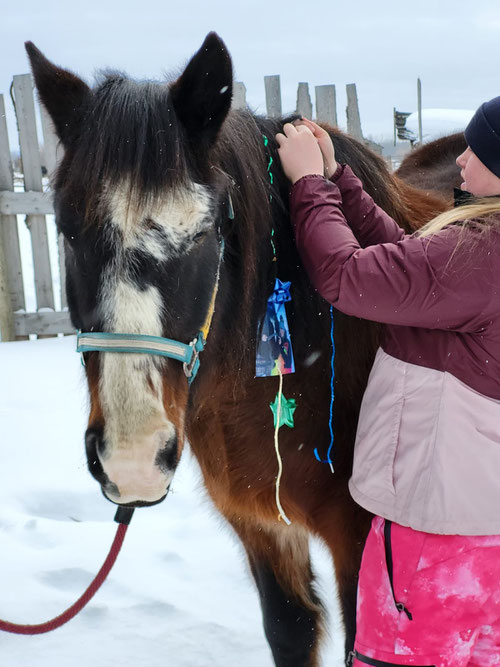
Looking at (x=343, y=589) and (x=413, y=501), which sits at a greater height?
(x=413, y=501)

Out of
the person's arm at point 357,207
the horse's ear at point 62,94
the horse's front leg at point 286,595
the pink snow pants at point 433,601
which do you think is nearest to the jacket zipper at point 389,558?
the pink snow pants at point 433,601

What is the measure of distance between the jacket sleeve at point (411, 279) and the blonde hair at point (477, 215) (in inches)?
1.0

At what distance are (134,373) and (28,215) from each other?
4.92 meters

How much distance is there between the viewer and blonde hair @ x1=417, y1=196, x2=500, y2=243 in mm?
1300

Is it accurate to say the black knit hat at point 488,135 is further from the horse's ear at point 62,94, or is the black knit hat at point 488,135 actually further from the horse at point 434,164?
the horse at point 434,164

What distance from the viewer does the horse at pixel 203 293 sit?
120 centimetres

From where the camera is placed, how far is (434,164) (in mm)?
3545

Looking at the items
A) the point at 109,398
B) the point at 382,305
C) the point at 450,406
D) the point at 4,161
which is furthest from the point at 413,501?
the point at 4,161

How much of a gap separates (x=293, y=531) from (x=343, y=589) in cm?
32

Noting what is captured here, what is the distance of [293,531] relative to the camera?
82.9 inches

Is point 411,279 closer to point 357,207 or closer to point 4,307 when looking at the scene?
point 357,207

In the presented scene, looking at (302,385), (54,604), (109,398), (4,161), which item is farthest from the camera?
(4,161)

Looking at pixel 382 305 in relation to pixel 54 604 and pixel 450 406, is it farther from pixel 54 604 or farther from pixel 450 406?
pixel 54 604

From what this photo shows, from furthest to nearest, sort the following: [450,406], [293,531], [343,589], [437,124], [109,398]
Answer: [437,124] → [293,531] → [343,589] → [450,406] → [109,398]
